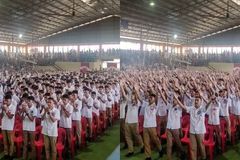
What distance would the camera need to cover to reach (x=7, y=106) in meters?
5.11

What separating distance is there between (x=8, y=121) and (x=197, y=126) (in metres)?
2.96

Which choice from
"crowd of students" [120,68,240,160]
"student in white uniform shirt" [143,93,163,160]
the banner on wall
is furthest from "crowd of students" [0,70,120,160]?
"student in white uniform shirt" [143,93,163,160]

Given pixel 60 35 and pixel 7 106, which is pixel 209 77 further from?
pixel 7 106

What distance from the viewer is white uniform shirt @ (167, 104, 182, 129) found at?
4.34m

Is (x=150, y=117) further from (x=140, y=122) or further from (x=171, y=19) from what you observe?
(x=171, y=19)

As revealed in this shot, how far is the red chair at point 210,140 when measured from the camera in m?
4.18

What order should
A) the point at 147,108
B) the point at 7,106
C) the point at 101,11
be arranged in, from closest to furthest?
1. the point at 101,11
2. the point at 147,108
3. the point at 7,106

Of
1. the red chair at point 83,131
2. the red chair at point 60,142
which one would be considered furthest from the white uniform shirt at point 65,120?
the red chair at point 83,131

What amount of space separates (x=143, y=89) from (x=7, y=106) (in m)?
2.19

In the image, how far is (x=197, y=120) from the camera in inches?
164

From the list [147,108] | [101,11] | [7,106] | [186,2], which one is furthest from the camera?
[7,106]

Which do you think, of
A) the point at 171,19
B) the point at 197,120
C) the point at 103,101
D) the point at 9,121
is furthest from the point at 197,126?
the point at 9,121

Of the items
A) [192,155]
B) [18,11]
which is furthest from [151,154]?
[18,11]

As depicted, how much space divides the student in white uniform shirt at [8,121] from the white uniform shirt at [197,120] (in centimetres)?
277
